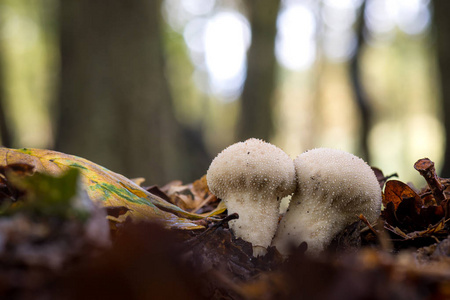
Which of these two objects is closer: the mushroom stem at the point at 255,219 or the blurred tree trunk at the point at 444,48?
the mushroom stem at the point at 255,219

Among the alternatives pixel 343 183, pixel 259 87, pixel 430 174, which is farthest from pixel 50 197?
pixel 259 87

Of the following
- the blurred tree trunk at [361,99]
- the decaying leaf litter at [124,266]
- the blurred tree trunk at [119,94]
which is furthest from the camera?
the blurred tree trunk at [361,99]

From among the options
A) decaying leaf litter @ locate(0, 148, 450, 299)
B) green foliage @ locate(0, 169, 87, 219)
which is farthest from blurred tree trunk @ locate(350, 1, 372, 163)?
green foliage @ locate(0, 169, 87, 219)

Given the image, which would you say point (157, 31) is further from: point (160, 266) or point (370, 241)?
point (160, 266)

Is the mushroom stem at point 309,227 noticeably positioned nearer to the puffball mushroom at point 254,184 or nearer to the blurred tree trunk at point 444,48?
the puffball mushroom at point 254,184

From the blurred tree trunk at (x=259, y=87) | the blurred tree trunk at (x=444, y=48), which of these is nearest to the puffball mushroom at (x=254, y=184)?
the blurred tree trunk at (x=444, y=48)

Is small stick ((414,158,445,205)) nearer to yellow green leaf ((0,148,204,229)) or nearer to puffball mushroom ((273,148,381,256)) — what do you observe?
puffball mushroom ((273,148,381,256))

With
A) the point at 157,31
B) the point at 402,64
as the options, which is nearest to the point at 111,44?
the point at 157,31
